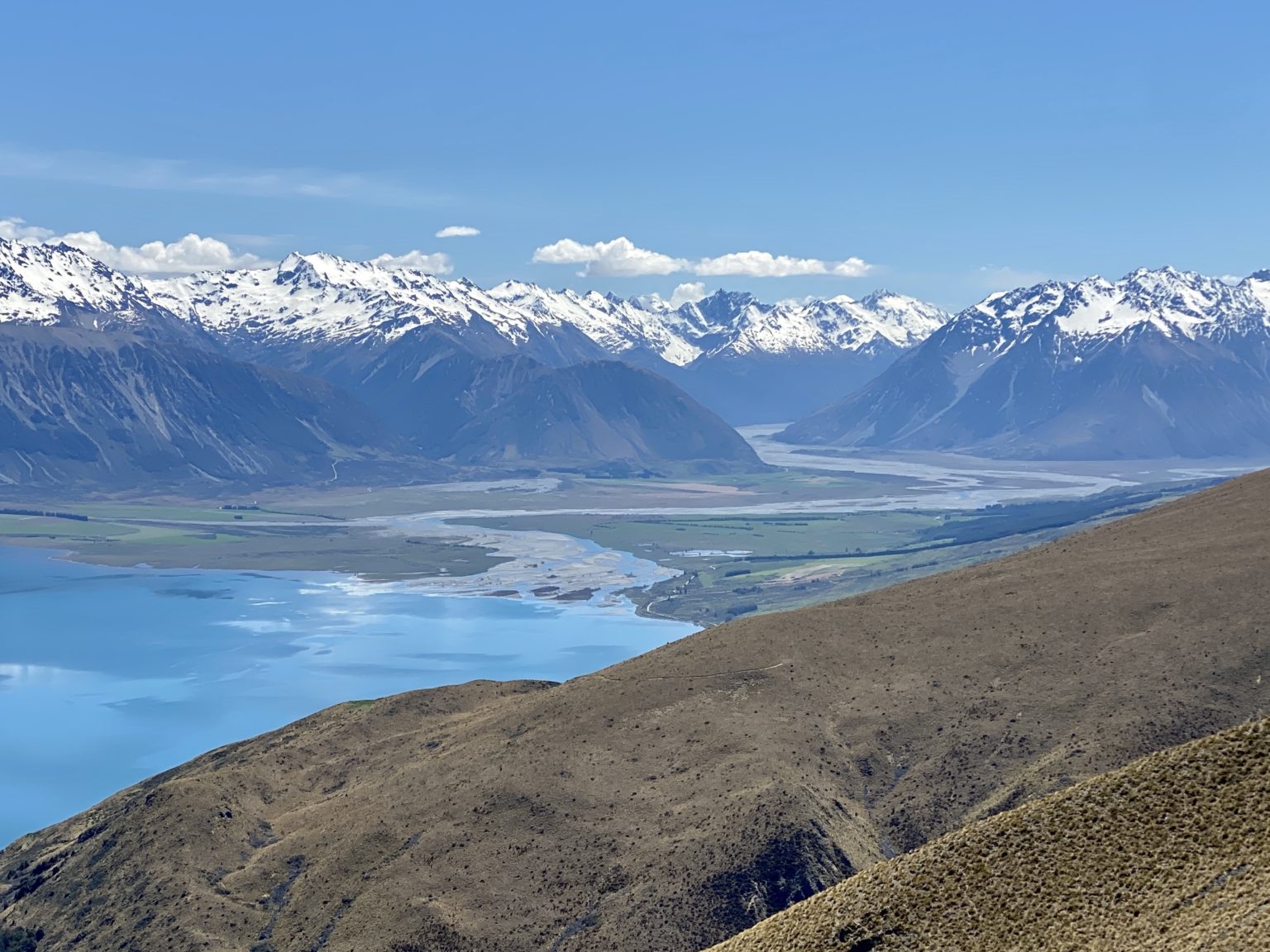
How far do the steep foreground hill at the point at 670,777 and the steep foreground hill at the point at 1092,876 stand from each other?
28.2 metres

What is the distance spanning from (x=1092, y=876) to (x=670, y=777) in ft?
140

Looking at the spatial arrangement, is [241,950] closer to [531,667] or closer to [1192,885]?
[1192,885]

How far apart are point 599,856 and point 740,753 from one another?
11.1 m

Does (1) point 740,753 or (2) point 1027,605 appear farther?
(2) point 1027,605

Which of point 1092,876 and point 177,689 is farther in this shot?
point 177,689

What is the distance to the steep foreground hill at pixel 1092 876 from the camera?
3359cm

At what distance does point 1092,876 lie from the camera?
35812mm

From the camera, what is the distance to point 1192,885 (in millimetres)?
34000

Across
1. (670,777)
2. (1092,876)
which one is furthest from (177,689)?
(1092,876)

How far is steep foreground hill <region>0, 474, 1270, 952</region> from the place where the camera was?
222 ft

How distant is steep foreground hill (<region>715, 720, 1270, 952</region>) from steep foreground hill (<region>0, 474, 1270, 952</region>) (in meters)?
28.2

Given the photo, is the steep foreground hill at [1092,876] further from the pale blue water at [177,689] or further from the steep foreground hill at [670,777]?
the pale blue water at [177,689]

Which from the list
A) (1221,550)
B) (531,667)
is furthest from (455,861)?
(531,667)

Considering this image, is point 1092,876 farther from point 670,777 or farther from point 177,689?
point 177,689
